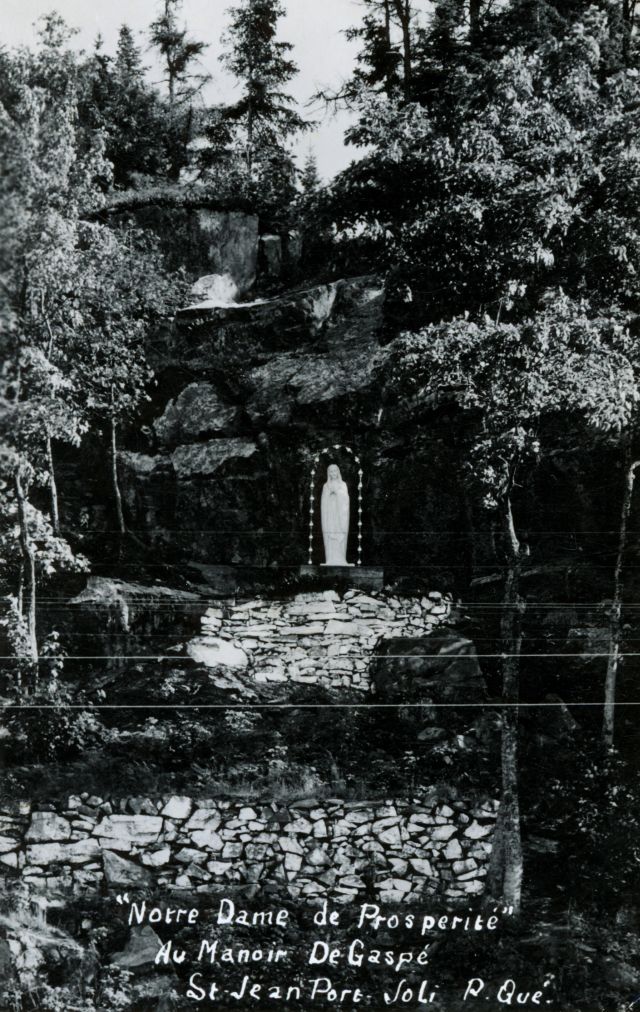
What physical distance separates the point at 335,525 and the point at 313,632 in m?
0.99

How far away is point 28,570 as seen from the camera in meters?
6.25

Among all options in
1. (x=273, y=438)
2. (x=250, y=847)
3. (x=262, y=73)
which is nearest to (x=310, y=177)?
(x=262, y=73)

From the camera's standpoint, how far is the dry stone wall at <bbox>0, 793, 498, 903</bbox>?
5.68m

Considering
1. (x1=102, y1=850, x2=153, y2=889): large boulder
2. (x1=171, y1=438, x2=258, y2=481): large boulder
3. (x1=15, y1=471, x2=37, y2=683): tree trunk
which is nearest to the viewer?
(x1=102, y1=850, x2=153, y2=889): large boulder

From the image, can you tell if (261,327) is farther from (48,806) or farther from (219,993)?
(219,993)

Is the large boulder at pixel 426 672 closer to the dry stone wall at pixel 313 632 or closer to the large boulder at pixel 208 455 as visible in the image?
the dry stone wall at pixel 313 632

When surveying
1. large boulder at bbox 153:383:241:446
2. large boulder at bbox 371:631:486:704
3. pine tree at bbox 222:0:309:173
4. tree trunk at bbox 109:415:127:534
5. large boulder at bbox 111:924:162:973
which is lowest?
large boulder at bbox 111:924:162:973

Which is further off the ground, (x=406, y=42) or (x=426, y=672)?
(x=406, y=42)

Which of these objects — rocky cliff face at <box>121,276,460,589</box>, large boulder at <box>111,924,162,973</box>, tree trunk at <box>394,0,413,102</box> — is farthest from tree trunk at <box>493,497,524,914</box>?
tree trunk at <box>394,0,413,102</box>

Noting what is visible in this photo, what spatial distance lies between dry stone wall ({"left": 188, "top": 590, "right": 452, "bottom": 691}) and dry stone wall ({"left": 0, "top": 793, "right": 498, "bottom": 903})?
42.8 inches

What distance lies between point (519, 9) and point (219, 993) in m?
8.61

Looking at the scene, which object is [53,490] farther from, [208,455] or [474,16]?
[474,16]

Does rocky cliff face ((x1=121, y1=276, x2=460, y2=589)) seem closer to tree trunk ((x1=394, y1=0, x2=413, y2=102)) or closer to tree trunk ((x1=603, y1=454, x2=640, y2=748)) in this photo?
tree trunk ((x1=603, y1=454, x2=640, y2=748))

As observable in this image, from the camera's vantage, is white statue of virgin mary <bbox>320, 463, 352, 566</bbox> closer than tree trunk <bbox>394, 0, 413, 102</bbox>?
No
